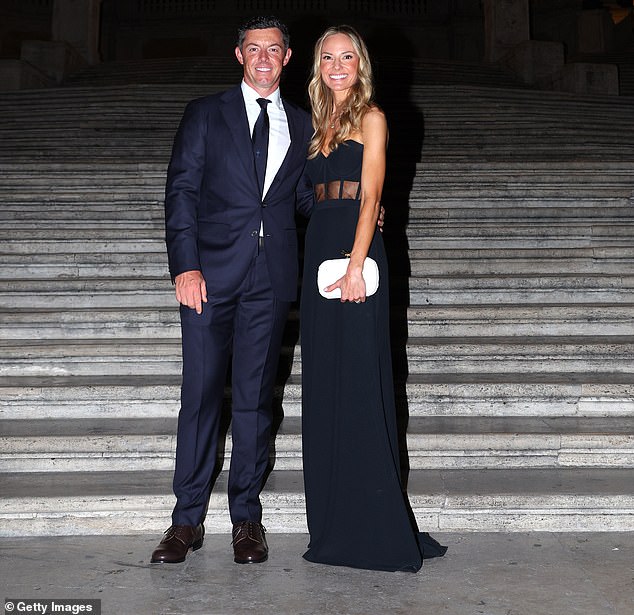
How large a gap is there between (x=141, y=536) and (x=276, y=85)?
1.84 m

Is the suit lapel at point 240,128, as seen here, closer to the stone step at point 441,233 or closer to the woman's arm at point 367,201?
the woman's arm at point 367,201

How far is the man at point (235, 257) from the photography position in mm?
3174

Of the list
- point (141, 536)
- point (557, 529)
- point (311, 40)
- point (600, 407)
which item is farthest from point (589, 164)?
point (311, 40)

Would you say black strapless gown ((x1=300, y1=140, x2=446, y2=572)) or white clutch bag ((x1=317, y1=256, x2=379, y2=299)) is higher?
white clutch bag ((x1=317, y1=256, x2=379, y2=299))

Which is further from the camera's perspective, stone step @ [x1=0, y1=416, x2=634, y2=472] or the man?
stone step @ [x1=0, y1=416, x2=634, y2=472]

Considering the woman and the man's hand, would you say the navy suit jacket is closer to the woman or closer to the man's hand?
the man's hand

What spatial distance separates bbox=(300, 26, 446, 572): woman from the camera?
9.95ft

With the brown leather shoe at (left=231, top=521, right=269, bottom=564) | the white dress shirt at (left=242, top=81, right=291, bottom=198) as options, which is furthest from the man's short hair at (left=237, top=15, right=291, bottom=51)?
the brown leather shoe at (left=231, top=521, right=269, bottom=564)

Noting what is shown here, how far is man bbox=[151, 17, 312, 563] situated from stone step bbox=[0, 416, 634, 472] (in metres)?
0.74

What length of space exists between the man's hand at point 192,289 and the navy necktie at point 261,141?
41 centimetres

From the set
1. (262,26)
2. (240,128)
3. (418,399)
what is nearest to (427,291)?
(418,399)

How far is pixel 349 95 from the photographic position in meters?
3.08

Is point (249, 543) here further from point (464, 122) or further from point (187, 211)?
point (464, 122)

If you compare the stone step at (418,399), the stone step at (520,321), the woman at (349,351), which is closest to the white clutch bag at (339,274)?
the woman at (349,351)
